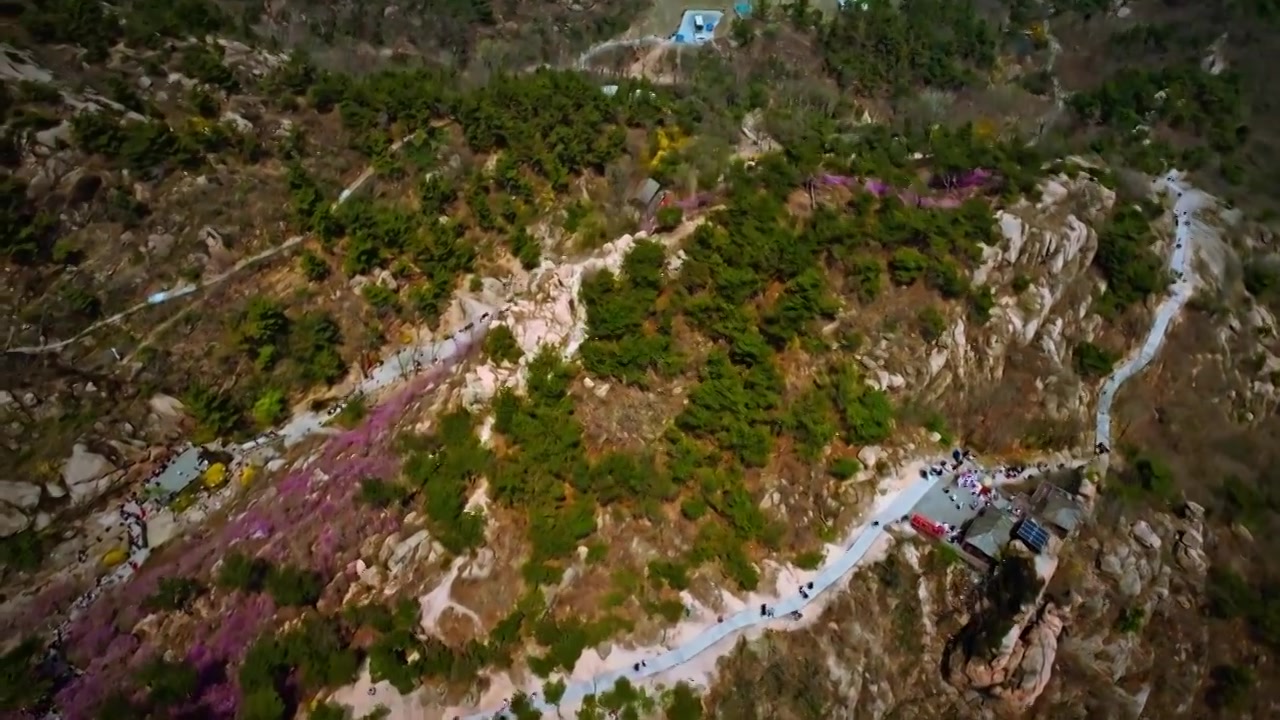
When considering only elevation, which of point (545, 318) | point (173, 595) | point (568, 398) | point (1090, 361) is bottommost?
point (1090, 361)

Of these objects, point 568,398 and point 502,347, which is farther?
point 502,347

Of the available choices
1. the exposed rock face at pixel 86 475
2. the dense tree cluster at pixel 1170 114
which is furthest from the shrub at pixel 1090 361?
the exposed rock face at pixel 86 475

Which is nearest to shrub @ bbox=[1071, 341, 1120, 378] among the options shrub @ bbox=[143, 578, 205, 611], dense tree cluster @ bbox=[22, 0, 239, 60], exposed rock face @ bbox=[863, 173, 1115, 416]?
exposed rock face @ bbox=[863, 173, 1115, 416]

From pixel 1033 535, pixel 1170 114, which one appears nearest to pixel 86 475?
pixel 1033 535

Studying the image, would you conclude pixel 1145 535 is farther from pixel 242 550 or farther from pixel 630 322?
pixel 242 550

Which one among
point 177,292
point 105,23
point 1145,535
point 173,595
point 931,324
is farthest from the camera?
point 105,23

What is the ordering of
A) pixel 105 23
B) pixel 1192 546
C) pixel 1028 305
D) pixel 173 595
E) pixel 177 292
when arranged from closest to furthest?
pixel 173 595 < pixel 1192 546 < pixel 177 292 < pixel 1028 305 < pixel 105 23

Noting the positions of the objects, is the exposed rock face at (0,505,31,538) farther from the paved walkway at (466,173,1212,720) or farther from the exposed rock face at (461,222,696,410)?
the paved walkway at (466,173,1212,720)

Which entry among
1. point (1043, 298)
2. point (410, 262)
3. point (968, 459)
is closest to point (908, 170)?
point (1043, 298)
